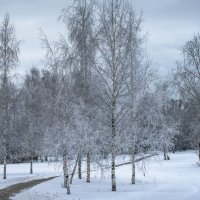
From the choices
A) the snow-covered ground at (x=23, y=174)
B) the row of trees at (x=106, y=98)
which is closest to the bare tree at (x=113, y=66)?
the row of trees at (x=106, y=98)

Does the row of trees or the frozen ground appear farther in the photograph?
the frozen ground

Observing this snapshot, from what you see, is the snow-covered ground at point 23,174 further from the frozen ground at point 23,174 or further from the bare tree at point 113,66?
the bare tree at point 113,66

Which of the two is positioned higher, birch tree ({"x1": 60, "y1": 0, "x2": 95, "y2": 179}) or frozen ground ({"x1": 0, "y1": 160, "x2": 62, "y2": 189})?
birch tree ({"x1": 60, "y1": 0, "x2": 95, "y2": 179})

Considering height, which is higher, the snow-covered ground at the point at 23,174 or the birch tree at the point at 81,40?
the birch tree at the point at 81,40

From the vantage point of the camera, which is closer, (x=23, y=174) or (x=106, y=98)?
(x=106, y=98)

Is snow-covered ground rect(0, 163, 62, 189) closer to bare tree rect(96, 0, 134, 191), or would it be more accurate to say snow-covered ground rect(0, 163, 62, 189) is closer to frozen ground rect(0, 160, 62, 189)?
frozen ground rect(0, 160, 62, 189)

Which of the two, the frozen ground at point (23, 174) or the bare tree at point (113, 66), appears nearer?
the bare tree at point (113, 66)

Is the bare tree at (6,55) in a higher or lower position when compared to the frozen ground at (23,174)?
higher

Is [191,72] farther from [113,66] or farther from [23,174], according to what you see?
[23,174]

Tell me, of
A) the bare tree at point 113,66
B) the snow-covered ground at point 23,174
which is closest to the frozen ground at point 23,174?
the snow-covered ground at point 23,174

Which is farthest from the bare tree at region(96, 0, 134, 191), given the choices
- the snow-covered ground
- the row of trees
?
the snow-covered ground

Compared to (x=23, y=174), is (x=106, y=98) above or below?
above

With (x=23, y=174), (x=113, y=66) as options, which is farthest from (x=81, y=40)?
(x=23, y=174)

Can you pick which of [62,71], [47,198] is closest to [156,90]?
[62,71]
